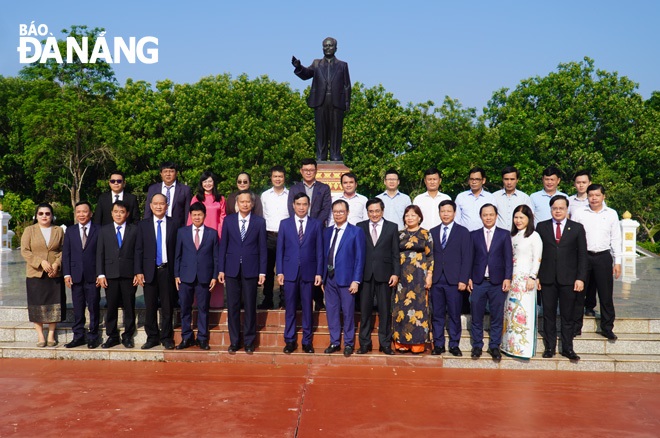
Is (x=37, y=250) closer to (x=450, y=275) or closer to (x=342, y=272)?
(x=342, y=272)

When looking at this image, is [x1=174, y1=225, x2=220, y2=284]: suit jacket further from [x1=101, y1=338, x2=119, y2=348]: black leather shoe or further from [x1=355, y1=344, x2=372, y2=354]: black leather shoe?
[x1=355, y1=344, x2=372, y2=354]: black leather shoe

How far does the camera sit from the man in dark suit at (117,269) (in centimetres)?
562

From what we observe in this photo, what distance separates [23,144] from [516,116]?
21.2 metres

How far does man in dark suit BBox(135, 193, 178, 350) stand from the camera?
5.64m

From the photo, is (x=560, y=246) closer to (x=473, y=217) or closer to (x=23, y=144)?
(x=473, y=217)

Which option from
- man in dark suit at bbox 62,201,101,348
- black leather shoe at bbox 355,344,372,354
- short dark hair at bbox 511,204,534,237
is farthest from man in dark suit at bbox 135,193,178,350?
short dark hair at bbox 511,204,534,237

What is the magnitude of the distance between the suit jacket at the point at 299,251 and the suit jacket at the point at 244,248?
17cm

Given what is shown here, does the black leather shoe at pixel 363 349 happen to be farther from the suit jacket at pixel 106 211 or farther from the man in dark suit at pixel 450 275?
the suit jacket at pixel 106 211

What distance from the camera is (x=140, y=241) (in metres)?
5.66

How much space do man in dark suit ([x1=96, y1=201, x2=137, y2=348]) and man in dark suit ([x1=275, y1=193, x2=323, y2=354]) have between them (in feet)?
4.67

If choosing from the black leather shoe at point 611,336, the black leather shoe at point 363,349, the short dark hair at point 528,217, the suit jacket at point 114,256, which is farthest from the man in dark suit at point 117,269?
the black leather shoe at point 611,336

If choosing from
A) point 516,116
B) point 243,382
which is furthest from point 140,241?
point 516,116

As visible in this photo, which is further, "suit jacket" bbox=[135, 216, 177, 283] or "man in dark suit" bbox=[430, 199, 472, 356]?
"suit jacket" bbox=[135, 216, 177, 283]

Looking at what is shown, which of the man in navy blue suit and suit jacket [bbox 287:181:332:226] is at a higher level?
suit jacket [bbox 287:181:332:226]
